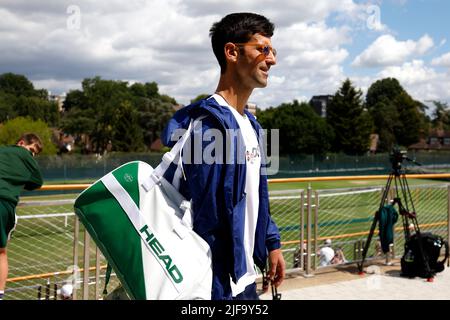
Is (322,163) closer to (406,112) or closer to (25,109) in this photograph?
(406,112)

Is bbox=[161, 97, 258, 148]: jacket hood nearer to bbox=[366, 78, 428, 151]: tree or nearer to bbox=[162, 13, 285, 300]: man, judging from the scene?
bbox=[162, 13, 285, 300]: man

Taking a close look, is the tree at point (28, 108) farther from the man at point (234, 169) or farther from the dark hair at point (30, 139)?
the man at point (234, 169)

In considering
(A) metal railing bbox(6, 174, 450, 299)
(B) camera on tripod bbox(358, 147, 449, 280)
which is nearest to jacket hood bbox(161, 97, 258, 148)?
(A) metal railing bbox(6, 174, 450, 299)

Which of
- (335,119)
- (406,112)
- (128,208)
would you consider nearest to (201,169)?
(128,208)

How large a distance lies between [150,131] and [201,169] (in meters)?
75.7

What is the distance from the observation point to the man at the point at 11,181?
149 inches

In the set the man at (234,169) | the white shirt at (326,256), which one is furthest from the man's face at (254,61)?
the white shirt at (326,256)

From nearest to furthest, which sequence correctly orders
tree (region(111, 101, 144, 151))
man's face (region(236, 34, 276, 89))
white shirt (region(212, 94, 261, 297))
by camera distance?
1. white shirt (region(212, 94, 261, 297))
2. man's face (region(236, 34, 276, 89))
3. tree (region(111, 101, 144, 151))

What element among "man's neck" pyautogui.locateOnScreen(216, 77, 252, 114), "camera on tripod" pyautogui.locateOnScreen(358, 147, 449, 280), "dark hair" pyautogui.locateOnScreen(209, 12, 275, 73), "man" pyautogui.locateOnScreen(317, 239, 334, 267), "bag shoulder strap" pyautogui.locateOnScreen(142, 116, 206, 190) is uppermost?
"dark hair" pyautogui.locateOnScreen(209, 12, 275, 73)

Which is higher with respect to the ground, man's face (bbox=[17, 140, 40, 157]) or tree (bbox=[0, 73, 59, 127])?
tree (bbox=[0, 73, 59, 127])

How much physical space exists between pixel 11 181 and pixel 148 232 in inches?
103

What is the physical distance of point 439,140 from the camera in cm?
9888

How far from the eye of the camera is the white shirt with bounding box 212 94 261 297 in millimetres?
1875

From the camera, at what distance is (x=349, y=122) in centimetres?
6506
